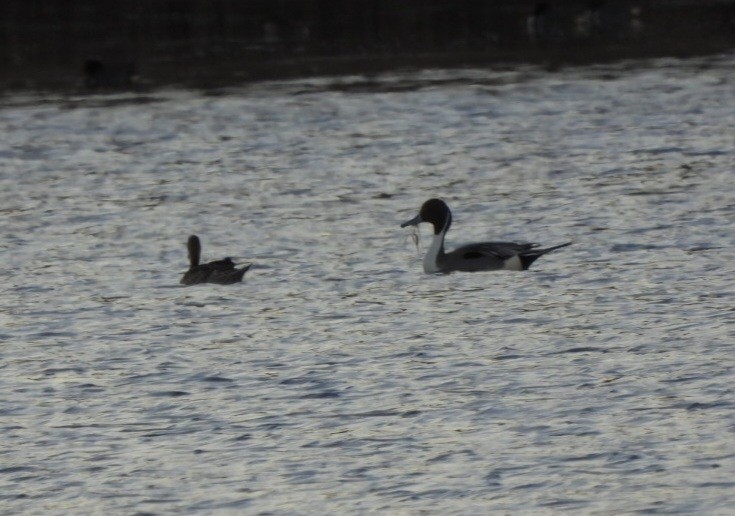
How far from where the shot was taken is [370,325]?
50.0 feet

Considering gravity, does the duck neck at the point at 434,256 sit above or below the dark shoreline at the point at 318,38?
below

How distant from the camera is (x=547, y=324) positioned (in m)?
14.9

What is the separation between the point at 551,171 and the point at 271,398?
1281 cm

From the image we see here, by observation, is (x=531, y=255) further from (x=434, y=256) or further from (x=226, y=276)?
(x=226, y=276)

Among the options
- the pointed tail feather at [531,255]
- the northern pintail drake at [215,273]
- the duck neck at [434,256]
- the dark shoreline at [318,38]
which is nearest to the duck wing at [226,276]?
the northern pintail drake at [215,273]

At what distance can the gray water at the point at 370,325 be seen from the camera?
10.5m

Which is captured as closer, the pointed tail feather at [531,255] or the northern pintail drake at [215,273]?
the northern pintail drake at [215,273]

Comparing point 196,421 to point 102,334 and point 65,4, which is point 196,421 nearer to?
point 102,334

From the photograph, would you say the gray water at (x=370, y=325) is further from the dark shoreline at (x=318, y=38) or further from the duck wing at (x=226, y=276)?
the dark shoreline at (x=318, y=38)

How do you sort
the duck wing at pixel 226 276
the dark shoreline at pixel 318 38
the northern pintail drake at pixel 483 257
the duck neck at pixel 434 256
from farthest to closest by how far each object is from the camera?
the dark shoreline at pixel 318 38 < the duck neck at pixel 434 256 < the northern pintail drake at pixel 483 257 < the duck wing at pixel 226 276

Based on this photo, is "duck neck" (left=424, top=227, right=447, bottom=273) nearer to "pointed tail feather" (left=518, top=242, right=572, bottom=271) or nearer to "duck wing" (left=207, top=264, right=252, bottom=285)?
"pointed tail feather" (left=518, top=242, right=572, bottom=271)

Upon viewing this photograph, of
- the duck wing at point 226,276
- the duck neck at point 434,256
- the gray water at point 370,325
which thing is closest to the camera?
the gray water at point 370,325

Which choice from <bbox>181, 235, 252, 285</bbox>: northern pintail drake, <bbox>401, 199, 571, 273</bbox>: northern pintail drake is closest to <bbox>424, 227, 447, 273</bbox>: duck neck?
<bbox>401, 199, 571, 273</bbox>: northern pintail drake

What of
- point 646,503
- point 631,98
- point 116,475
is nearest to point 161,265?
point 116,475
